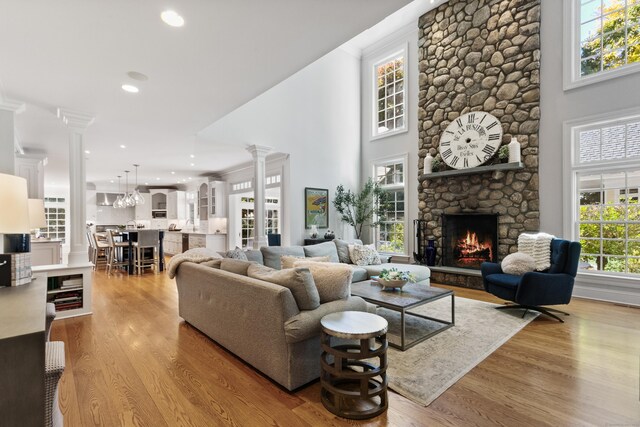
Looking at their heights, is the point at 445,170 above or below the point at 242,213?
above

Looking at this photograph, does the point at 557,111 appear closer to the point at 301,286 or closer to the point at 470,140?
the point at 470,140

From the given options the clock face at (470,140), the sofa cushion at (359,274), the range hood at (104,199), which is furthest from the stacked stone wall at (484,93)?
the range hood at (104,199)

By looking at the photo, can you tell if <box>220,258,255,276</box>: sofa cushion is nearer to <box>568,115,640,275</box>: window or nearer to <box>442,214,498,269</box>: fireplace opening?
<box>442,214,498,269</box>: fireplace opening

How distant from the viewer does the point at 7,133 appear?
11.6 feet

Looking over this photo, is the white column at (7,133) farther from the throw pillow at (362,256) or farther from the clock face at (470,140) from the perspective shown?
the clock face at (470,140)

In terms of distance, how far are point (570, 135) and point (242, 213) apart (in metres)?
7.29

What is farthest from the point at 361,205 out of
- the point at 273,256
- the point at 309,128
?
the point at 273,256

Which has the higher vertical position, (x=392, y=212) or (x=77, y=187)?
(x=77, y=187)

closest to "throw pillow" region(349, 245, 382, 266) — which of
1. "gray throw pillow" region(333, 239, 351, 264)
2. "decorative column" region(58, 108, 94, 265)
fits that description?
"gray throw pillow" region(333, 239, 351, 264)

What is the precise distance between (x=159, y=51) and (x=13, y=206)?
1582 millimetres

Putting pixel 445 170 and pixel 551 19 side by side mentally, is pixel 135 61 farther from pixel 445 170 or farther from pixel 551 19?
pixel 551 19

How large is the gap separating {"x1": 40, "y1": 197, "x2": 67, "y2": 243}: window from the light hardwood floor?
8.78 metres

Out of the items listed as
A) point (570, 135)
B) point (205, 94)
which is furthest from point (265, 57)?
point (570, 135)

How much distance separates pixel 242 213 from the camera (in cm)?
869
